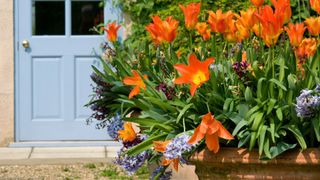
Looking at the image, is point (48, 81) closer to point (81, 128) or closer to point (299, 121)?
point (81, 128)

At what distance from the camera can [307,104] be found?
2281mm

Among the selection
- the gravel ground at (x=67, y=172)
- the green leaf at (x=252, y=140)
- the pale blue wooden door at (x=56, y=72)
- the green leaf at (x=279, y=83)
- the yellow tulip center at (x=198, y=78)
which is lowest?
the gravel ground at (x=67, y=172)

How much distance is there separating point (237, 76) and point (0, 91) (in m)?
4.43

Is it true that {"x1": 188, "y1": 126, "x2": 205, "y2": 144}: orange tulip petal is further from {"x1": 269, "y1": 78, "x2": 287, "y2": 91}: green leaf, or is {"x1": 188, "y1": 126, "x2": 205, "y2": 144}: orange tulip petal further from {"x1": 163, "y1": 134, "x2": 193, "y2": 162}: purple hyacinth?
{"x1": 269, "y1": 78, "x2": 287, "y2": 91}: green leaf

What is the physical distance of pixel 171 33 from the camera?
269 centimetres

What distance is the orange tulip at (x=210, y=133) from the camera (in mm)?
2279

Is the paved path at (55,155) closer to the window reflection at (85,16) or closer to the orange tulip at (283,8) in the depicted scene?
the window reflection at (85,16)

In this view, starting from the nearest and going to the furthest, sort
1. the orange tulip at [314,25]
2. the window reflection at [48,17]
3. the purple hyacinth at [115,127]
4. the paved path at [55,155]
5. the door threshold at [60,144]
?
the orange tulip at [314,25], the purple hyacinth at [115,127], the paved path at [55,155], the door threshold at [60,144], the window reflection at [48,17]

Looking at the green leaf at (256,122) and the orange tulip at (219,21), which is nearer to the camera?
the green leaf at (256,122)

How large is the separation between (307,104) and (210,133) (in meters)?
0.34

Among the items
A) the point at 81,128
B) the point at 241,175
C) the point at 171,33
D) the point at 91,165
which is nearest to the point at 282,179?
the point at 241,175

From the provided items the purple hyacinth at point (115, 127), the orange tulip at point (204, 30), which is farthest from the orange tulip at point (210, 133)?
the purple hyacinth at point (115, 127)

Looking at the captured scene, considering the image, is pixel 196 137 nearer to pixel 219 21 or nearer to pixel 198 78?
pixel 198 78

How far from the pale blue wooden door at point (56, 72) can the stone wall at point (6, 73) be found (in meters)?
0.07
